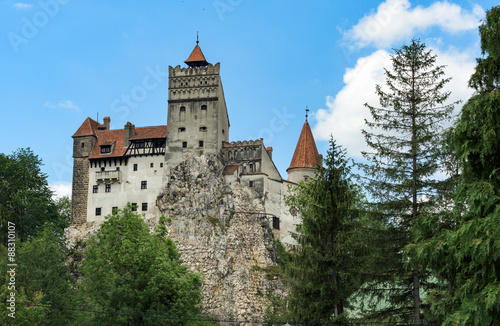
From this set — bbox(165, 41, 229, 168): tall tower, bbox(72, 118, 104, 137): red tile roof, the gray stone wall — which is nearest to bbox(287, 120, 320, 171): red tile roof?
bbox(165, 41, 229, 168): tall tower

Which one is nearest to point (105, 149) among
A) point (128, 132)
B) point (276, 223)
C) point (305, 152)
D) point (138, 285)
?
point (128, 132)

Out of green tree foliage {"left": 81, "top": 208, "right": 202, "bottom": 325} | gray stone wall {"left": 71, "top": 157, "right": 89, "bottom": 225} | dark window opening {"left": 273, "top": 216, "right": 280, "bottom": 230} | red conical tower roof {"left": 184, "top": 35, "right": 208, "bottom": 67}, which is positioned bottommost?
green tree foliage {"left": 81, "top": 208, "right": 202, "bottom": 325}

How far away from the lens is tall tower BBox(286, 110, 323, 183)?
2483 inches

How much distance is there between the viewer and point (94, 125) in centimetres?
6731

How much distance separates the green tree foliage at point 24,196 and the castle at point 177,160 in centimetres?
341

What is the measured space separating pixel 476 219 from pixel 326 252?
41.1 feet

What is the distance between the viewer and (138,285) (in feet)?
113

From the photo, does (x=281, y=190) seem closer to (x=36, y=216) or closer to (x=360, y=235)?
(x=36, y=216)

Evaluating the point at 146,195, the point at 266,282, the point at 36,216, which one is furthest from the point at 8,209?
the point at 266,282

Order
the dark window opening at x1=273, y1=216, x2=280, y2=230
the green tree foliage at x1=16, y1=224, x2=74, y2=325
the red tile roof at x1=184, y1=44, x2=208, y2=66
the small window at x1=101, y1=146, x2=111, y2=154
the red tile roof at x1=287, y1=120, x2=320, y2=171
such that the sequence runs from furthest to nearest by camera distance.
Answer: the red tile roof at x1=184, y1=44, x2=208, y2=66, the red tile roof at x1=287, y1=120, x2=320, y2=171, the small window at x1=101, y1=146, x2=111, y2=154, the dark window opening at x1=273, y1=216, x2=280, y2=230, the green tree foliage at x1=16, y1=224, x2=74, y2=325

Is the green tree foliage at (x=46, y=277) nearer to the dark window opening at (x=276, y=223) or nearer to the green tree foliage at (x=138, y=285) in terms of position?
the green tree foliage at (x=138, y=285)

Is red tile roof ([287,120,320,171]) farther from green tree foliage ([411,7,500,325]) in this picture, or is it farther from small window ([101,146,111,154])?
green tree foliage ([411,7,500,325])

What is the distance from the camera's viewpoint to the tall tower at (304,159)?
207 feet

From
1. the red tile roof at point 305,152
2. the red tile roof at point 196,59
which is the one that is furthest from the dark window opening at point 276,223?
the red tile roof at point 196,59
